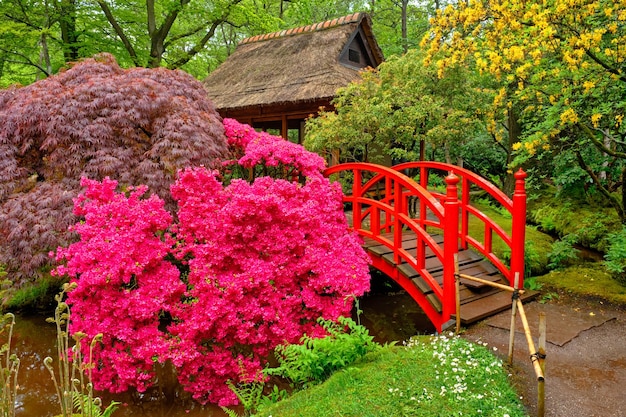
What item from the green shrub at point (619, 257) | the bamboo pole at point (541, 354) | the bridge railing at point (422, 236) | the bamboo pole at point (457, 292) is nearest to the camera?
the bamboo pole at point (541, 354)

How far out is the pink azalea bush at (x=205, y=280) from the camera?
442cm

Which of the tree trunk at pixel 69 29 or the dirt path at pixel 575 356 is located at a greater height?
the tree trunk at pixel 69 29

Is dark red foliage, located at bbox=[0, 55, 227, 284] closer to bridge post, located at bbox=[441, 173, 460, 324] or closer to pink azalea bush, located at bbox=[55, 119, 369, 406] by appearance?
pink azalea bush, located at bbox=[55, 119, 369, 406]

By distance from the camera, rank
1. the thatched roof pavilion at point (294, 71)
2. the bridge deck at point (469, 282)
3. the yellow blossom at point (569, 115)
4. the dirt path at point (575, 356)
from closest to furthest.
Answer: the dirt path at point (575, 356) → the yellow blossom at point (569, 115) → the bridge deck at point (469, 282) → the thatched roof pavilion at point (294, 71)

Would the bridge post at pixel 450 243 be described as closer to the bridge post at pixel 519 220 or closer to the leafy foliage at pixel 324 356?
the bridge post at pixel 519 220

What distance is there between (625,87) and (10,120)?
7275 mm

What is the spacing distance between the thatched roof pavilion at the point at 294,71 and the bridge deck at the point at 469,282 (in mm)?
5698

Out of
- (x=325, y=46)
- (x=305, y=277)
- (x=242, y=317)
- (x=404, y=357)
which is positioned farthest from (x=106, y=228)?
(x=325, y=46)

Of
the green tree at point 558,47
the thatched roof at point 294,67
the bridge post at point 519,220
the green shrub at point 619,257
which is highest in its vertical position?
the thatched roof at point 294,67

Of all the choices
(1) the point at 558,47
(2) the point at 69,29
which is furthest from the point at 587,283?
(2) the point at 69,29

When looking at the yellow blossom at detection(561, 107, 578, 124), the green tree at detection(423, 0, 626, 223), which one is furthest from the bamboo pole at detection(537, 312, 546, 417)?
the green tree at detection(423, 0, 626, 223)

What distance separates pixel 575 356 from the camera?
386 cm

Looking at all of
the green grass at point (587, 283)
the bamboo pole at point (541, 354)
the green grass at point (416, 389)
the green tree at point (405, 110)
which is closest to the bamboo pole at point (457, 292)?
the green grass at point (416, 389)

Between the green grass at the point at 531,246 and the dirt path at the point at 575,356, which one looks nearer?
the dirt path at the point at 575,356
